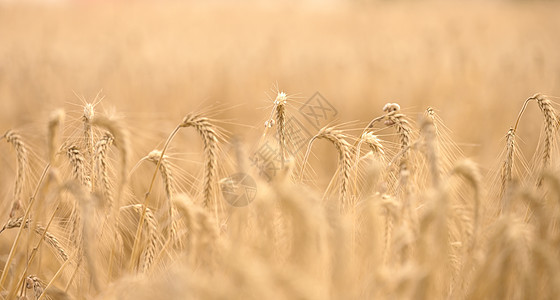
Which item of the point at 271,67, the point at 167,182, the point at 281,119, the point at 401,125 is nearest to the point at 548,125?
the point at 401,125

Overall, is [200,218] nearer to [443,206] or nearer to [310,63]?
[443,206]

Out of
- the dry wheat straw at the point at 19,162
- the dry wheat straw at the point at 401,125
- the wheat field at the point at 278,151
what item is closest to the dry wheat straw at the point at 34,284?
the wheat field at the point at 278,151

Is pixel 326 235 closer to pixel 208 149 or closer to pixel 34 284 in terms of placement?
pixel 208 149

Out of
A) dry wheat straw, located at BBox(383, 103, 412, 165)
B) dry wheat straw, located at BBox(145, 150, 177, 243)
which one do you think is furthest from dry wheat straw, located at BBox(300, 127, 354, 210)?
dry wheat straw, located at BBox(145, 150, 177, 243)

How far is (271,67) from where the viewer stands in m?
4.77

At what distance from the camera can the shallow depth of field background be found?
374cm

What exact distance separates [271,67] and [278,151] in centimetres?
369

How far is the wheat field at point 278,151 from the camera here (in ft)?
3.01

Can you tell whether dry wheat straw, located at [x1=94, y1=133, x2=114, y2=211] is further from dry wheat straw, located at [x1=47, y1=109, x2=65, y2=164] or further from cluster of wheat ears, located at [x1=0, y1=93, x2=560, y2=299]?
dry wheat straw, located at [x1=47, y1=109, x2=65, y2=164]

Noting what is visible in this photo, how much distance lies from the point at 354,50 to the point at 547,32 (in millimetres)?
2337

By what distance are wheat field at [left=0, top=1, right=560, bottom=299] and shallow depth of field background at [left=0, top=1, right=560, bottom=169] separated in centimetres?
3

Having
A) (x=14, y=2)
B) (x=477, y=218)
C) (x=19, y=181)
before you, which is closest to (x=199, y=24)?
(x=14, y=2)

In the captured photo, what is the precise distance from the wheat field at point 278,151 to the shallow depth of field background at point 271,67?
1.0 inches

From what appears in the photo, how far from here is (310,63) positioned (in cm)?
513
